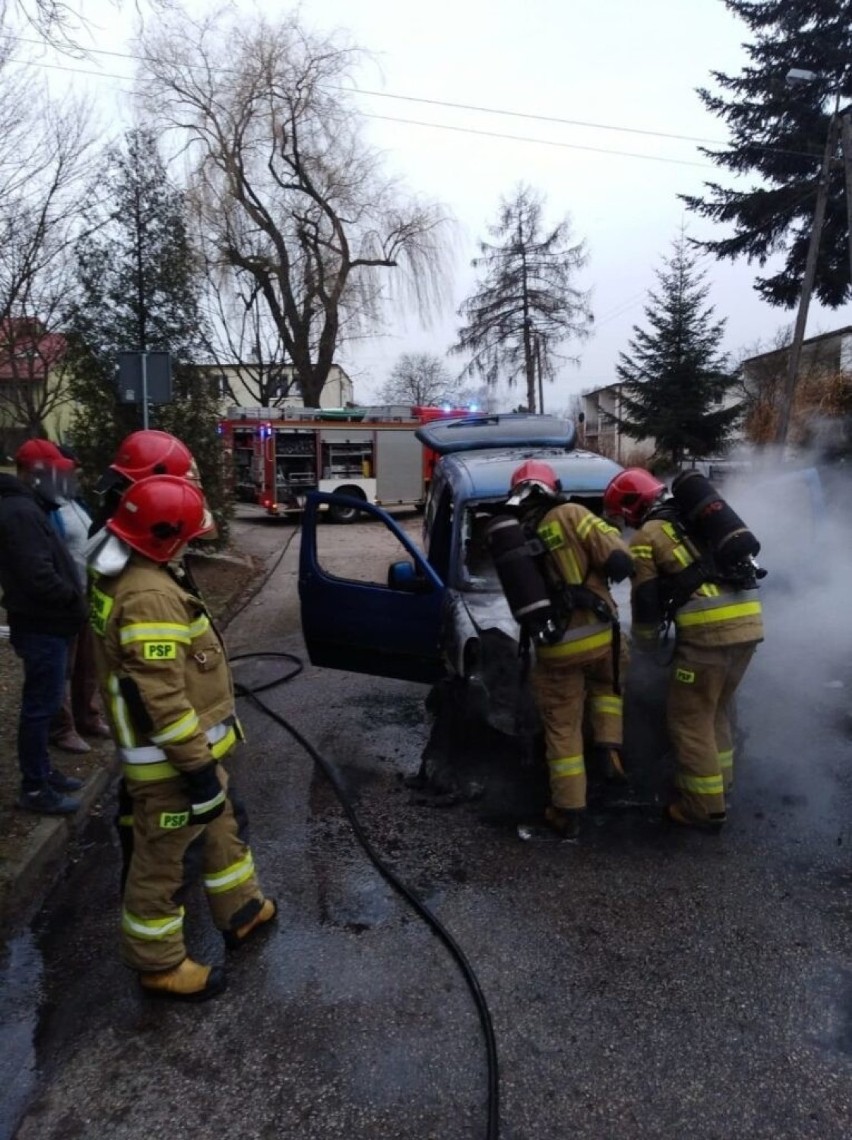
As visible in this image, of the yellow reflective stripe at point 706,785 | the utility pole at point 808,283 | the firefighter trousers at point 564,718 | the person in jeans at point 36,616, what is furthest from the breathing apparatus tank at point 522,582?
the utility pole at point 808,283

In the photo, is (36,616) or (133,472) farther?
(36,616)

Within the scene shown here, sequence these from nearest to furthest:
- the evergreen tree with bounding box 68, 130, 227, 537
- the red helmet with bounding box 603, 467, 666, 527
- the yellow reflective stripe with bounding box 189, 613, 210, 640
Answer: the yellow reflective stripe with bounding box 189, 613, 210, 640 → the red helmet with bounding box 603, 467, 666, 527 → the evergreen tree with bounding box 68, 130, 227, 537

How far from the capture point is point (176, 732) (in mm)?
2545

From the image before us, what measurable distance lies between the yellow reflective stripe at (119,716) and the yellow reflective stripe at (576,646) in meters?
1.84

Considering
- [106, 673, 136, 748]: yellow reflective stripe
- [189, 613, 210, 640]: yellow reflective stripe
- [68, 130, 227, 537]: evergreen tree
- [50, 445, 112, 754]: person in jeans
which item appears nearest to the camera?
[106, 673, 136, 748]: yellow reflective stripe

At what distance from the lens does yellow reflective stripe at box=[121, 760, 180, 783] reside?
2.65 meters

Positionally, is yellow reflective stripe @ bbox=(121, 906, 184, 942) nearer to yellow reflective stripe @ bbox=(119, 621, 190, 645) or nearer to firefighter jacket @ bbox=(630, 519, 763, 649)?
yellow reflective stripe @ bbox=(119, 621, 190, 645)

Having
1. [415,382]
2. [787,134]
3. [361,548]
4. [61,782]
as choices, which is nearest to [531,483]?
[61,782]

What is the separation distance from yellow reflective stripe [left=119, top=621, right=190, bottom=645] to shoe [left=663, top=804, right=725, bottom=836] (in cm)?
260

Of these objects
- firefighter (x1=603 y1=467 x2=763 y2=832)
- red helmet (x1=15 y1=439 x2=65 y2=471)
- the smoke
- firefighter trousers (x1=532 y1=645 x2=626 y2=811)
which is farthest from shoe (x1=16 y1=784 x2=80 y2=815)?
the smoke

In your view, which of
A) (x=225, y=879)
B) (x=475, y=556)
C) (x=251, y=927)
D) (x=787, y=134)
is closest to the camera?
(x=225, y=879)

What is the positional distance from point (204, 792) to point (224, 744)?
29cm

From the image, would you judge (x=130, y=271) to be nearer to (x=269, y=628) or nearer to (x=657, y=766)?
(x=269, y=628)

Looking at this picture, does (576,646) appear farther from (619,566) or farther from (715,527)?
(715,527)
